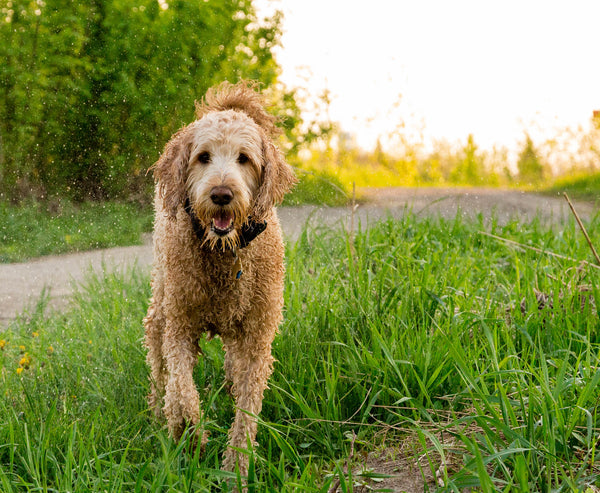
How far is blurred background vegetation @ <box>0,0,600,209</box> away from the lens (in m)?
9.41

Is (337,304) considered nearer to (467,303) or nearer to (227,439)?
(467,303)

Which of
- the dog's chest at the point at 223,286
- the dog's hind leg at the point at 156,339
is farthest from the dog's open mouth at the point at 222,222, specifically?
the dog's hind leg at the point at 156,339

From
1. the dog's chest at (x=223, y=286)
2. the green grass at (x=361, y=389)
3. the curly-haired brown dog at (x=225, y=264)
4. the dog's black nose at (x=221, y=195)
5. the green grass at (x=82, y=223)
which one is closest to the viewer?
the green grass at (x=361, y=389)

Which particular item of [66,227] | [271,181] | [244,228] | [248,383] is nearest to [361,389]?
[248,383]

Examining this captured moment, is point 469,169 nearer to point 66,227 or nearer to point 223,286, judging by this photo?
point 66,227

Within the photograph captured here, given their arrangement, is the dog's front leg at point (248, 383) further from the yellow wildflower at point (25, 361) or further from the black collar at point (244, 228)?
the yellow wildflower at point (25, 361)

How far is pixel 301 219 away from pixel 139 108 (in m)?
3.11

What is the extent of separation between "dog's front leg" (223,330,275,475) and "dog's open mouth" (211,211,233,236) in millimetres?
702

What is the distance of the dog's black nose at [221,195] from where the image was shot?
319cm

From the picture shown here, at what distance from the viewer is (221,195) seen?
320 cm

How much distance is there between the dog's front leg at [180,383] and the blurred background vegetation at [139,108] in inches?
221

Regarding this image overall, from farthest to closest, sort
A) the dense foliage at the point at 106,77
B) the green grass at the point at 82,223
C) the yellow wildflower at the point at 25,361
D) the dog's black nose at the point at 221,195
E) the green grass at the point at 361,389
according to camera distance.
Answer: the dense foliage at the point at 106,77, the green grass at the point at 82,223, the yellow wildflower at the point at 25,361, the dog's black nose at the point at 221,195, the green grass at the point at 361,389

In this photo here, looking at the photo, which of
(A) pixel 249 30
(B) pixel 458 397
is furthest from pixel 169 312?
(A) pixel 249 30

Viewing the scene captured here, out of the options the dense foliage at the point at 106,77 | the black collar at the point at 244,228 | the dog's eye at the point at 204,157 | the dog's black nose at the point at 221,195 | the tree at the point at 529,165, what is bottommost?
the black collar at the point at 244,228
